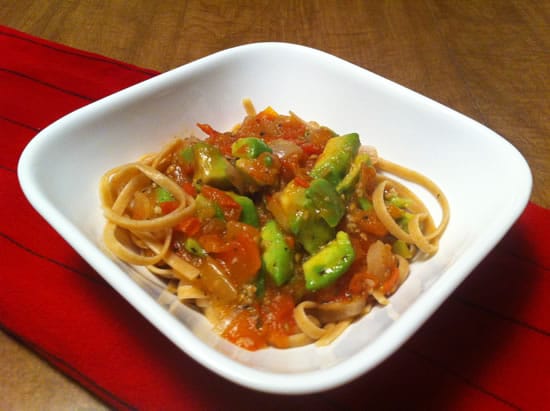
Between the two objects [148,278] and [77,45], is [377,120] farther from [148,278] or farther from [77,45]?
[77,45]

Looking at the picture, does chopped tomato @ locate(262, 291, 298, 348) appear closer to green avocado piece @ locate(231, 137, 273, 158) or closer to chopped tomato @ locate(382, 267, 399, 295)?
chopped tomato @ locate(382, 267, 399, 295)

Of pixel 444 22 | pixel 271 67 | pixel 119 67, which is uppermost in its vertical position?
pixel 271 67

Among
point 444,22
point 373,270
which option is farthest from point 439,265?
point 444,22

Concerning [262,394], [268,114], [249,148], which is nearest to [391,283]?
[262,394]

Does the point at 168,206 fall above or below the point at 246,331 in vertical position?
above

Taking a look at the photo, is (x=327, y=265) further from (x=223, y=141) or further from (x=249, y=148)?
(x=223, y=141)

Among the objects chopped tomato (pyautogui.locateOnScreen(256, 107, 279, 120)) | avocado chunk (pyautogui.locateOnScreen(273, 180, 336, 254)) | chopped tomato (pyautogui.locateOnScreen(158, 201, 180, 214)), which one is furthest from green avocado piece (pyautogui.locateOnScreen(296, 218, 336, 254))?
chopped tomato (pyautogui.locateOnScreen(256, 107, 279, 120))

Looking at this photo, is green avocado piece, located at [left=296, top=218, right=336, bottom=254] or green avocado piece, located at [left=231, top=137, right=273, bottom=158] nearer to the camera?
green avocado piece, located at [left=296, top=218, right=336, bottom=254]
